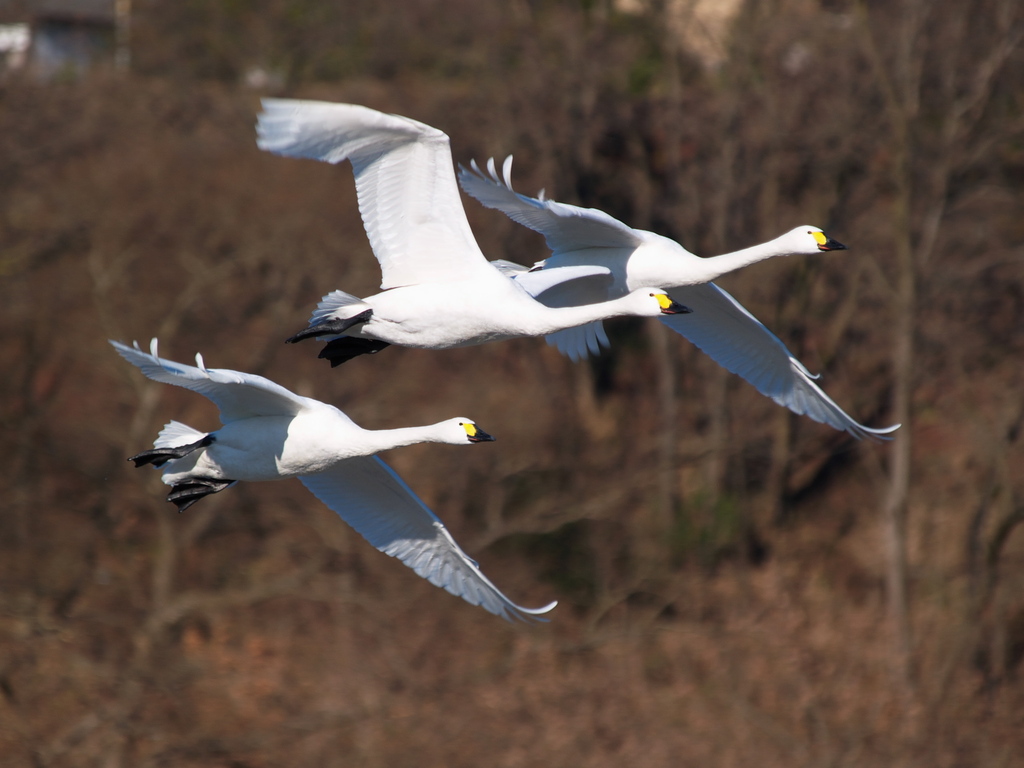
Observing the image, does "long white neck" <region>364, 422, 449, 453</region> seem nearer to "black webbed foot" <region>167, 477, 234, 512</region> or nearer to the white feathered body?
the white feathered body

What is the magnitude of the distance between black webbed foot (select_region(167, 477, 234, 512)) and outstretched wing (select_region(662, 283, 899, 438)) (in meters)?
4.24

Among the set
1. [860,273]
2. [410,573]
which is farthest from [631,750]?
[860,273]

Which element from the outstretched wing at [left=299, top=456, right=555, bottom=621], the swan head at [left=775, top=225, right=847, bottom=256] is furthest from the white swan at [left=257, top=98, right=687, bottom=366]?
the swan head at [left=775, top=225, right=847, bottom=256]

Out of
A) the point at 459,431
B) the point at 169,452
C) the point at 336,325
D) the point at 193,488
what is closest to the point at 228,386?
the point at 169,452

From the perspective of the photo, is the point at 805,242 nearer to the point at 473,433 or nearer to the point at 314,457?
the point at 473,433

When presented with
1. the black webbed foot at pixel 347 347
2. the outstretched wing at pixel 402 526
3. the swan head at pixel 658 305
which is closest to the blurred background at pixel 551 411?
the outstretched wing at pixel 402 526

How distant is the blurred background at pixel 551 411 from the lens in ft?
60.2

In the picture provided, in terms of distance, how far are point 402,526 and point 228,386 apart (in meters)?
1.88

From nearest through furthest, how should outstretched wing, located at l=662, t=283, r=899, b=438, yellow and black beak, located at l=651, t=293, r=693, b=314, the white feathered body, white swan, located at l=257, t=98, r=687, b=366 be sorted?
1. white swan, located at l=257, t=98, r=687, b=366
2. the white feathered body
3. yellow and black beak, located at l=651, t=293, r=693, b=314
4. outstretched wing, located at l=662, t=283, r=899, b=438

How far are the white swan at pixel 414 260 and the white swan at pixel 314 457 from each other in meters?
0.56

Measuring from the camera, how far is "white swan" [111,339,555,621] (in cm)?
873

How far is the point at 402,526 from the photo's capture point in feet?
32.7

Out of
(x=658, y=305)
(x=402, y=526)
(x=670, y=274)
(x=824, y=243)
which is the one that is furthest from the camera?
(x=824, y=243)

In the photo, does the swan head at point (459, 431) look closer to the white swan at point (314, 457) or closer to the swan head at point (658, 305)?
the white swan at point (314, 457)
